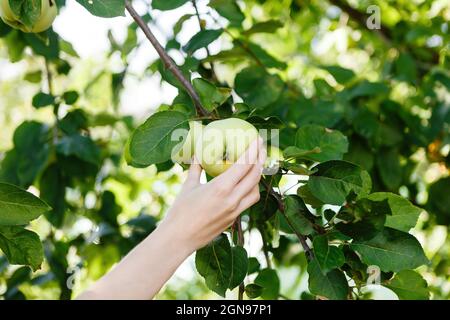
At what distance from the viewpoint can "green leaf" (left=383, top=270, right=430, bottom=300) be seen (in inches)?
34.8

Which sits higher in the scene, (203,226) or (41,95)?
(203,226)

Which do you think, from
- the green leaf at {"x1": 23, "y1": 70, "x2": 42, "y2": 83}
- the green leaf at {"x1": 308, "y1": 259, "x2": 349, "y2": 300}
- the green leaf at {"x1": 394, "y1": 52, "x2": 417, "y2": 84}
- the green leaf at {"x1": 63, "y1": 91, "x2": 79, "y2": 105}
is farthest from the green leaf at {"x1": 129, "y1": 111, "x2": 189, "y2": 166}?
the green leaf at {"x1": 394, "y1": 52, "x2": 417, "y2": 84}

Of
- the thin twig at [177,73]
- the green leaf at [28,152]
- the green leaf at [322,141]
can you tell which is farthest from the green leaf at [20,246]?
the green leaf at [28,152]

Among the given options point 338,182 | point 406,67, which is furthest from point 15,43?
point 406,67

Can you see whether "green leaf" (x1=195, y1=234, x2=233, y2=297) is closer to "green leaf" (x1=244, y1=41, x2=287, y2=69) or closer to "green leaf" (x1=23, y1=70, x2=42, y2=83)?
"green leaf" (x1=244, y1=41, x2=287, y2=69)

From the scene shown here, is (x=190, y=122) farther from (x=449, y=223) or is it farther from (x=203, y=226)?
(x=449, y=223)

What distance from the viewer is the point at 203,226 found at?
65 cm

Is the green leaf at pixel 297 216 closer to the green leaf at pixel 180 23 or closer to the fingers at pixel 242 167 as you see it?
the fingers at pixel 242 167

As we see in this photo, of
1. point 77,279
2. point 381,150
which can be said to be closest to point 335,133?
point 381,150

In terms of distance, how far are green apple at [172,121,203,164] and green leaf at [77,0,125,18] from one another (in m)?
0.19

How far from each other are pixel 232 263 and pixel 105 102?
6.88ft

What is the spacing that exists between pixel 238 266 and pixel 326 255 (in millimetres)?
122

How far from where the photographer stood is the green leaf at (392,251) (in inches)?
30.8

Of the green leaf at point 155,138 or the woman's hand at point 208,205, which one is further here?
the green leaf at point 155,138
